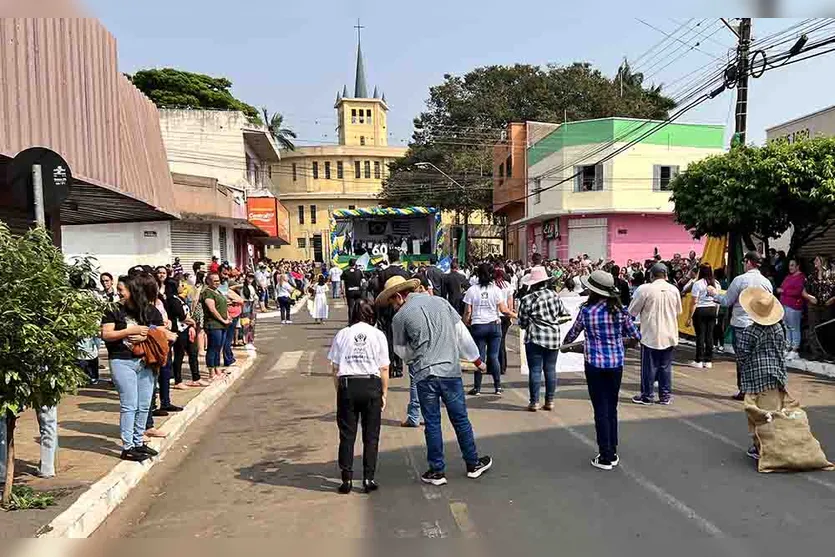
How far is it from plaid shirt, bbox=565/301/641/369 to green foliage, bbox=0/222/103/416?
166 inches

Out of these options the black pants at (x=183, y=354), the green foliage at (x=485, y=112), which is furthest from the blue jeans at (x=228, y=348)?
the green foliage at (x=485, y=112)

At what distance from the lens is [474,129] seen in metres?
54.7

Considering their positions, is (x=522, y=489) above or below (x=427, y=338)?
below

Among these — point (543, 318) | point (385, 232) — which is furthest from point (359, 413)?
point (385, 232)

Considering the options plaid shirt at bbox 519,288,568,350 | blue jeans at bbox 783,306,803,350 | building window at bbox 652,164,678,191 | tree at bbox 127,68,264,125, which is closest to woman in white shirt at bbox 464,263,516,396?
plaid shirt at bbox 519,288,568,350

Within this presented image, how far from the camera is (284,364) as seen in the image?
13.9 m

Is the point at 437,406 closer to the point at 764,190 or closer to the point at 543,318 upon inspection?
the point at 543,318

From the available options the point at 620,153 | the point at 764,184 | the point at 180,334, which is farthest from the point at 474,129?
the point at 180,334

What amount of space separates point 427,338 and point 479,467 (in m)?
1.26

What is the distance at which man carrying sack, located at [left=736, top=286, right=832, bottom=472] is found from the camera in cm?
593

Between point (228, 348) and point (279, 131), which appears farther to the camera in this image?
point (279, 131)

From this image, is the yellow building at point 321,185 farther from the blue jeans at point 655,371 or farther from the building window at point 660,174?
the blue jeans at point 655,371

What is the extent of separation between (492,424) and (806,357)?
22.5ft

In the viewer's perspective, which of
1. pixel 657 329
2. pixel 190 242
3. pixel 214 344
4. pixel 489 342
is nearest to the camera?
pixel 657 329
